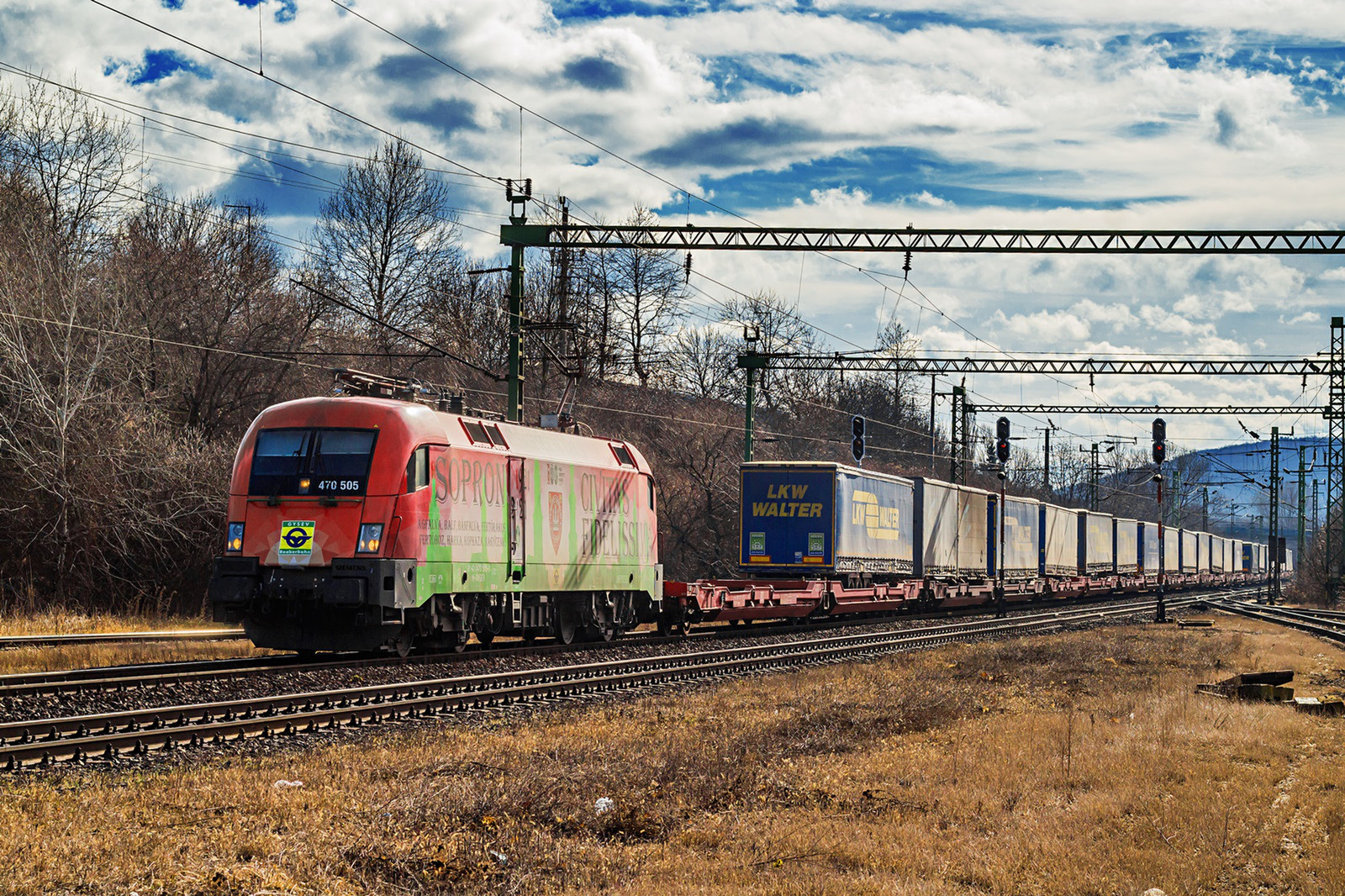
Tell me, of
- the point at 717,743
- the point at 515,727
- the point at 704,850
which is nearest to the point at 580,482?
the point at 515,727

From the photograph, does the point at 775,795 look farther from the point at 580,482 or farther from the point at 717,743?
the point at 580,482

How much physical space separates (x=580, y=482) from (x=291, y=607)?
660 cm

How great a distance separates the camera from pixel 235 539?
677 inches

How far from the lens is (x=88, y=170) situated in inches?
1463

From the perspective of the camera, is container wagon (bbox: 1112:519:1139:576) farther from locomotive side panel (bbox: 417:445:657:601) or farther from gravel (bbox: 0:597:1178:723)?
gravel (bbox: 0:597:1178:723)

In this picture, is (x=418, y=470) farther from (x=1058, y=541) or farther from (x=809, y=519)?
(x=1058, y=541)

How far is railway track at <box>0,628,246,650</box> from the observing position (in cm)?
2044

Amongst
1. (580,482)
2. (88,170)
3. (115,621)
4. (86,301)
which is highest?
(88,170)

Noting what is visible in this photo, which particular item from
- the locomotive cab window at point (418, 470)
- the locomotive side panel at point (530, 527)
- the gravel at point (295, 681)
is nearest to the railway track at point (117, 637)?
the gravel at point (295, 681)

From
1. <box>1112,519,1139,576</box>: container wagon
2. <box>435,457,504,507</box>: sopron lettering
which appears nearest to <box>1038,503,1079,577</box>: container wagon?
<box>1112,519,1139,576</box>: container wagon

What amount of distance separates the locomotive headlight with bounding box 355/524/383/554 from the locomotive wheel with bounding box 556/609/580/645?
6161 millimetres

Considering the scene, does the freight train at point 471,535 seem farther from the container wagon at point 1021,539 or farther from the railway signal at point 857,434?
the container wagon at point 1021,539

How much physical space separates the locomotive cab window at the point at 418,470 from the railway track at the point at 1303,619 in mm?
24529

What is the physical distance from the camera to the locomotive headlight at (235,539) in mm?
17109
